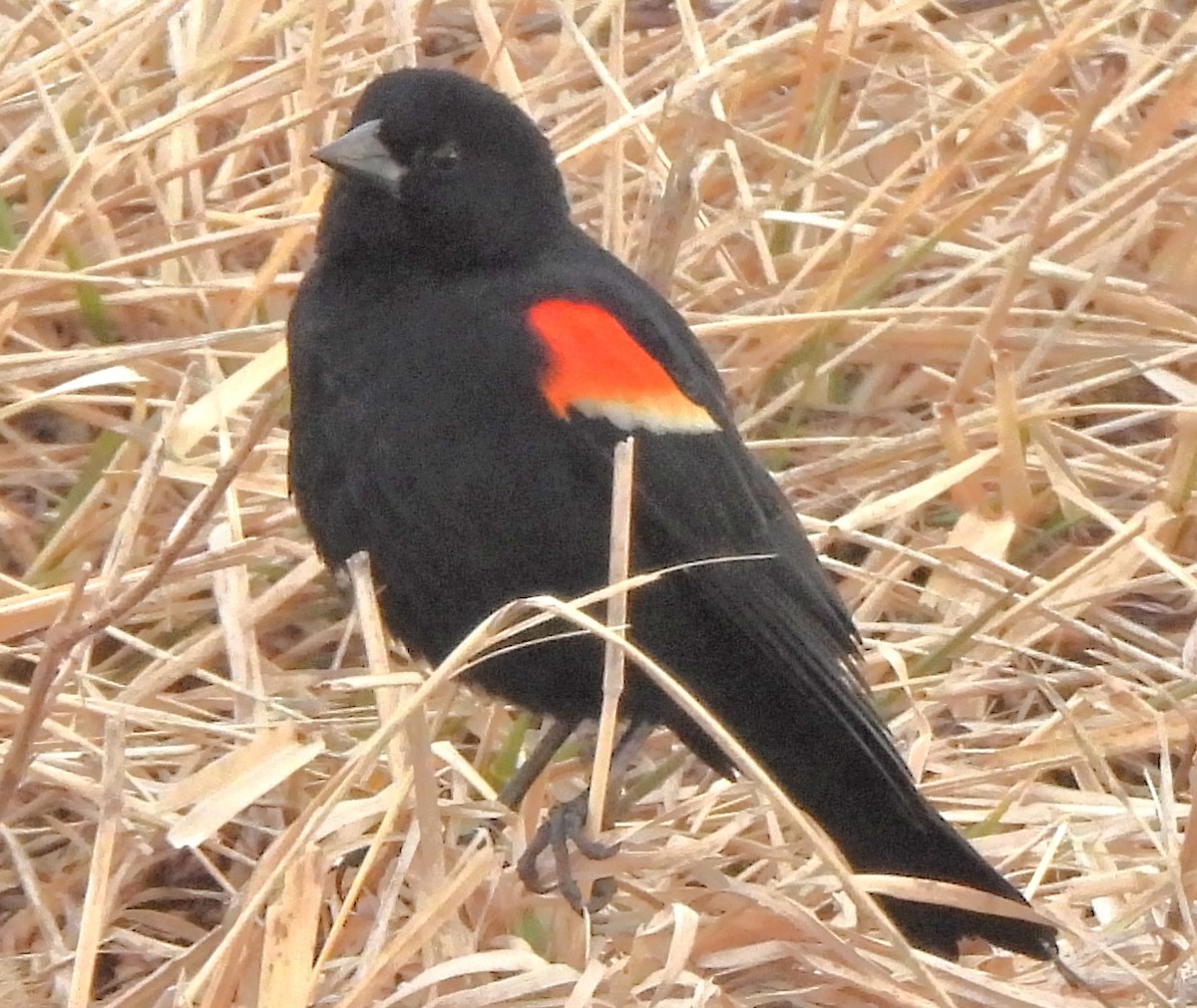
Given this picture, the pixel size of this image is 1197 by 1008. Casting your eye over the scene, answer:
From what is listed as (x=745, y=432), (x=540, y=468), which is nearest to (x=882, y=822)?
(x=540, y=468)

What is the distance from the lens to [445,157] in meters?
1.97

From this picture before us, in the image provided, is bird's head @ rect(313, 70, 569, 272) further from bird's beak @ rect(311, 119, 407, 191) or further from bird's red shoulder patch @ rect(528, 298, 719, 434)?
bird's red shoulder patch @ rect(528, 298, 719, 434)

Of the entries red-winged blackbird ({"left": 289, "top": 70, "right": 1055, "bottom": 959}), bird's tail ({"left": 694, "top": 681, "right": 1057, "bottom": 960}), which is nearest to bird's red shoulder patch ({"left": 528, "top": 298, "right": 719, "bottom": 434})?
red-winged blackbird ({"left": 289, "top": 70, "right": 1055, "bottom": 959})

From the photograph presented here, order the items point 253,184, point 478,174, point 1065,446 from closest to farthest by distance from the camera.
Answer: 1. point 478,174
2. point 1065,446
3. point 253,184

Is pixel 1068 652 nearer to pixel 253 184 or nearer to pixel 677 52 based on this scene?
pixel 677 52

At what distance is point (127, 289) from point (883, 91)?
1078 mm

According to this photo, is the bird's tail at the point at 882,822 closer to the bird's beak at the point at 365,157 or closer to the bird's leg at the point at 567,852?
the bird's leg at the point at 567,852

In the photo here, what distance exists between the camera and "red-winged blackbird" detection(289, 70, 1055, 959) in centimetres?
180

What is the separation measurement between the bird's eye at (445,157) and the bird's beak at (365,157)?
3 centimetres

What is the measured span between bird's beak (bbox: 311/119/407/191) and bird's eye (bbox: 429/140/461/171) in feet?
0.10

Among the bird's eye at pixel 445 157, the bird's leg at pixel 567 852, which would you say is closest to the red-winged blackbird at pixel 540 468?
the bird's eye at pixel 445 157

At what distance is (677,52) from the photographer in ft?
8.73

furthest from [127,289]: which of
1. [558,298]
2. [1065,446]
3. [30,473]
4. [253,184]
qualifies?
[1065,446]

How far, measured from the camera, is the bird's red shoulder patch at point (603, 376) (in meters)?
1.83
